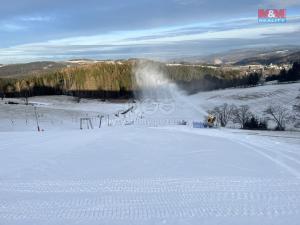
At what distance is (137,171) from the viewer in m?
12.6

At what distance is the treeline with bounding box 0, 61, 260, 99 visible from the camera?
146125mm

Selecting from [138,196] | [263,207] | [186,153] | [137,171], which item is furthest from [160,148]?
[263,207]

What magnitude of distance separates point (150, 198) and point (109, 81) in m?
156

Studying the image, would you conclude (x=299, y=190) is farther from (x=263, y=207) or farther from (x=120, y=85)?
(x=120, y=85)

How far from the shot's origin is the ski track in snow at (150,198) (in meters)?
8.34

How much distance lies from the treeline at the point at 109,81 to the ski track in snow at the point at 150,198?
123 meters

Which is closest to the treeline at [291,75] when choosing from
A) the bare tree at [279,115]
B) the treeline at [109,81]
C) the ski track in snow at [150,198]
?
the treeline at [109,81]

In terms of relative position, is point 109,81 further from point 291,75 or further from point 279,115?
point 279,115

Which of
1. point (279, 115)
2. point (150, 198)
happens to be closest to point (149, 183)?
point (150, 198)

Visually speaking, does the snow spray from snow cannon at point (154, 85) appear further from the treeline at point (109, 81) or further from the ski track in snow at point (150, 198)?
the ski track in snow at point (150, 198)

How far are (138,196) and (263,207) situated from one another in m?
2.50

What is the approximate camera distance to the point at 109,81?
539 feet

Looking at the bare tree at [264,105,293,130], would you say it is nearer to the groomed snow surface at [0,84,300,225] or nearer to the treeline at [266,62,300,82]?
the groomed snow surface at [0,84,300,225]

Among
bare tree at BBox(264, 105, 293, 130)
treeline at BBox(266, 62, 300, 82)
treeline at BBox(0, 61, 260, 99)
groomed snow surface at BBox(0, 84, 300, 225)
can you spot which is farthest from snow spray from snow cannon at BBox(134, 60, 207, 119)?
groomed snow surface at BBox(0, 84, 300, 225)
